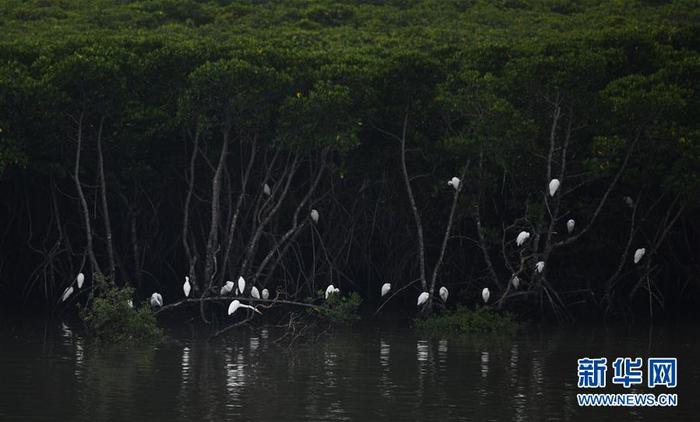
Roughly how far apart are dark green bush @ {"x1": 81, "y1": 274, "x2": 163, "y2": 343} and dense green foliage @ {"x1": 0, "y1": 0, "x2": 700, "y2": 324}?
2.11m

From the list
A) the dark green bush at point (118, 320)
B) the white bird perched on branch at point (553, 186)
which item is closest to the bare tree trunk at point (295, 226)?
the dark green bush at point (118, 320)

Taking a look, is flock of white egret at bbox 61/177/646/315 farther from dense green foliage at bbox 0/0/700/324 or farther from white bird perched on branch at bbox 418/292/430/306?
dense green foliage at bbox 0/0/700/324

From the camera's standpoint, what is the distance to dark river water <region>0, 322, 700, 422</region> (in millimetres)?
14711

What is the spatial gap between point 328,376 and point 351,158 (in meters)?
8.82

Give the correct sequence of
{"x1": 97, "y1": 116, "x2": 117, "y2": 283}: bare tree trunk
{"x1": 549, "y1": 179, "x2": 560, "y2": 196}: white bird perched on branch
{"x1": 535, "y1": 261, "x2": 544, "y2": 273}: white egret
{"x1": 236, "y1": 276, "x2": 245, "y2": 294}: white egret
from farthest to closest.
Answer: {"x1": 97, "y1": 116, "x2": 117, "y2": 283}: bare tree trunk
{"x1": 535, "y1": 261, "x2": 544, "y2": 273}: white egret
{"x1": 549, "y1": 179, "x2": 560, "y2": 196}: white bird perched on branch
{"x1": 236, "y1": 276, "x2": 245, "y2": 294}: white egret

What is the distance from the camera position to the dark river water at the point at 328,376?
579 inches

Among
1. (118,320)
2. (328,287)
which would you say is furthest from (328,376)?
(328,287)

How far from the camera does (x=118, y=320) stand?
2039 centimetres

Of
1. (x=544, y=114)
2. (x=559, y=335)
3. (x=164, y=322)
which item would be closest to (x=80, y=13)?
(x=164, y=322)

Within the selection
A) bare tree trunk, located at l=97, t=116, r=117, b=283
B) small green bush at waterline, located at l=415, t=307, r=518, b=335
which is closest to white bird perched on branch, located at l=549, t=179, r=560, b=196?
small green bush at waterline, located at l=415, t=307, r=518, b=335

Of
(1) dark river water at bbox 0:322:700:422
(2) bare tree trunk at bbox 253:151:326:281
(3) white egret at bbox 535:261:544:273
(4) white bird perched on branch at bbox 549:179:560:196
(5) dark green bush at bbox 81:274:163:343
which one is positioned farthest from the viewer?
(2) bare tree trunk at bbox 253:151:326:281

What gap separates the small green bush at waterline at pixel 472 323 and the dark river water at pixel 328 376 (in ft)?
1.19

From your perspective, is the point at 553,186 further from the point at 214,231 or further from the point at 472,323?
the point at 214,231

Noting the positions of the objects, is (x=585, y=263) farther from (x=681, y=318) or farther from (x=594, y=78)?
(x=594, y=78)
